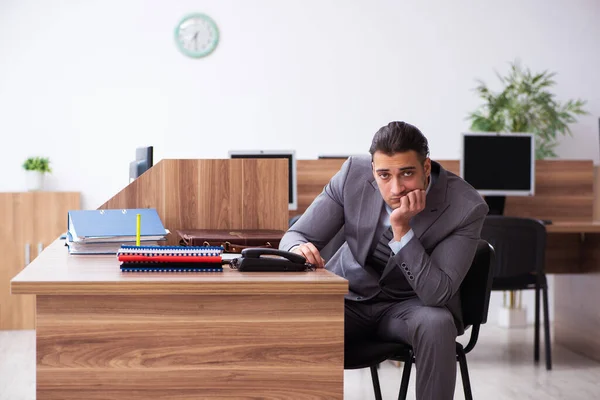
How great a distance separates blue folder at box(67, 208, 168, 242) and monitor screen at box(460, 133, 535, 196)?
2786 mm

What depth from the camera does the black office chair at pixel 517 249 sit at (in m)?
4.23

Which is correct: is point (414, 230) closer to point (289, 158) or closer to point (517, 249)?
point (517, 249)

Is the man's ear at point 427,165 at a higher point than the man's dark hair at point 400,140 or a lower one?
lower

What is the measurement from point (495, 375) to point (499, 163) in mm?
1438

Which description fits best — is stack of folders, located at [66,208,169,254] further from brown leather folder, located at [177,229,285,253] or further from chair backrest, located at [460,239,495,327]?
chair backrest, located at [460,239,495,327]

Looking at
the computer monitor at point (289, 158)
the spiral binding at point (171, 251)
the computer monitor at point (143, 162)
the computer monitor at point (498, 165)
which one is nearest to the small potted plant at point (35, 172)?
the computer monitor at point (289, 158)

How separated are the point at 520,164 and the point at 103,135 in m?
3.21

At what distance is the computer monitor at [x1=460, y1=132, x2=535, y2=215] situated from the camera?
4961 millimetres

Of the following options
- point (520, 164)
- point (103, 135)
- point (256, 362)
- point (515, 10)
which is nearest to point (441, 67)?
point (515, 10)

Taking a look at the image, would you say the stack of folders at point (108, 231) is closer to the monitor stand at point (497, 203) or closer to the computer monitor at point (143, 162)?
the computer monitor at point (143, 162)

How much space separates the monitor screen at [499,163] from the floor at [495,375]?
1.00 metres

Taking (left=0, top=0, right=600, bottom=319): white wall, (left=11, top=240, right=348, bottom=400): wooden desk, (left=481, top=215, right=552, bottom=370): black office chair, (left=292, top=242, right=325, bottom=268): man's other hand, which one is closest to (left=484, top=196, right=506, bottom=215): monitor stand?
(left=481, top=215, right=552, bottom=370): black office chair

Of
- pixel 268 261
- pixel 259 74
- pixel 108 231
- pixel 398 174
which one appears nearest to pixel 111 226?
pixel 108 231

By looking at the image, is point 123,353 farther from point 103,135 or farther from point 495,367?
point 103,135
